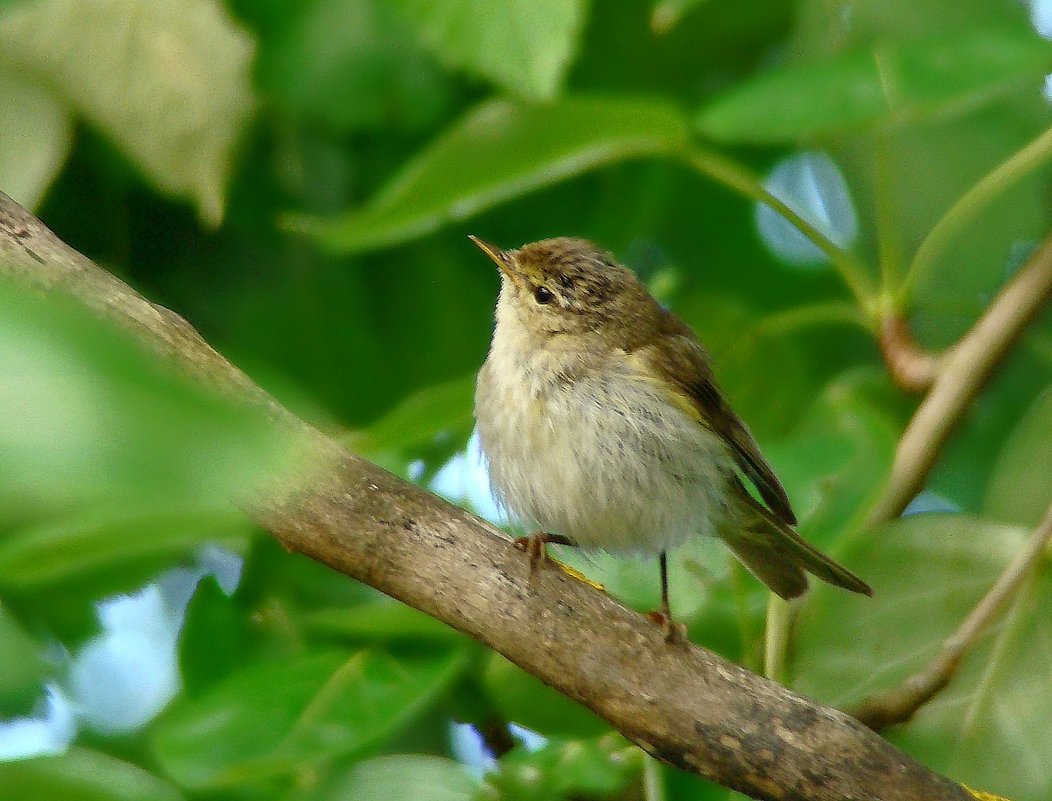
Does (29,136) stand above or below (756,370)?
above

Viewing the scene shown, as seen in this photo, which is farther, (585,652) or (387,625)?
(387,625)

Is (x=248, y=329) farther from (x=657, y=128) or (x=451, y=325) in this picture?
(x=657, y=128)

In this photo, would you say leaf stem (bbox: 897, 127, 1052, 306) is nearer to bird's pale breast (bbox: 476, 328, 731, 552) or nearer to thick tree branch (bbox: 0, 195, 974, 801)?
bird's pale breast (bbox: 476, 328, 731, 552)

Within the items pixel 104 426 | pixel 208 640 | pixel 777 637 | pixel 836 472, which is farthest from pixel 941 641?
pixel 104 426

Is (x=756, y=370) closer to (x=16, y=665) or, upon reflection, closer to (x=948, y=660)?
(x=948, y=660)

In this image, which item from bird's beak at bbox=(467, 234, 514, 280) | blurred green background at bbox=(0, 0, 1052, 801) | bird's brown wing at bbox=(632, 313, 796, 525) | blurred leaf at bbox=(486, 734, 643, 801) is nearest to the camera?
blurred leaf at bbox=(486, 734, 643, 801)

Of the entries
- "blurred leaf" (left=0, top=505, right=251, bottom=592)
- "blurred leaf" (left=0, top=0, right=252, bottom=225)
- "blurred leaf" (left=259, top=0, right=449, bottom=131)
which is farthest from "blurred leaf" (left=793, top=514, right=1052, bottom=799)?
"blurred leaf" (left=0, top=0, right=252, bottom=225)
